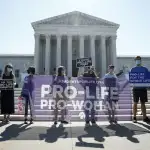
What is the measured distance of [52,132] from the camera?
20.2 ft

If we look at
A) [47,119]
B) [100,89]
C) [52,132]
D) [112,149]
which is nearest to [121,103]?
[100,89]

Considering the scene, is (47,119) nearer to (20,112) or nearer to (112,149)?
(20,112)

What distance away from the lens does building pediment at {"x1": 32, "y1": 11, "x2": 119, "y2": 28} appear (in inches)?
1818

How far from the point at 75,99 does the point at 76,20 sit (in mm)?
39666

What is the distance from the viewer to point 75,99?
28.4 ft

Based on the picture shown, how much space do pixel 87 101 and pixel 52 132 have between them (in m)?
2.38

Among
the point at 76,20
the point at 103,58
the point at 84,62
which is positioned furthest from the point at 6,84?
the point at 76,20

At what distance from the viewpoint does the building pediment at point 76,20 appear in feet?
152

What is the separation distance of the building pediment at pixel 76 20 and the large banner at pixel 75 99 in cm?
3853

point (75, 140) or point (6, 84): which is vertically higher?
point (6, 84)

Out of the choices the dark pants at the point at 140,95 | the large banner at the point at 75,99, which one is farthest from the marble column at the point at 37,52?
the dark pants at the point at 140,95

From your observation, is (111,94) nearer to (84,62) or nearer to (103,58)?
(84,62)

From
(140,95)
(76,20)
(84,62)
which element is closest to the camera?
(140,95)

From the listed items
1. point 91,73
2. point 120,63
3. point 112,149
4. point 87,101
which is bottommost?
point 112,149
